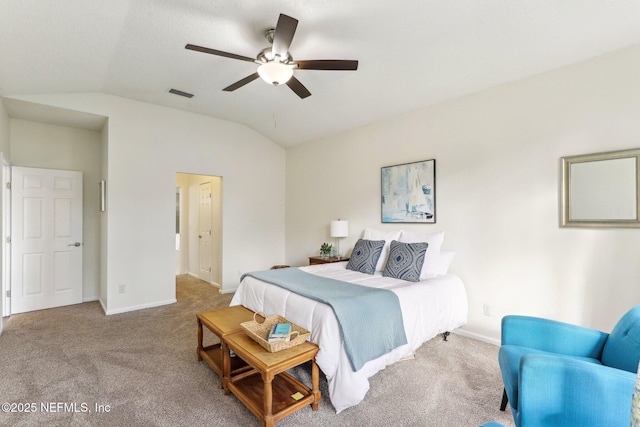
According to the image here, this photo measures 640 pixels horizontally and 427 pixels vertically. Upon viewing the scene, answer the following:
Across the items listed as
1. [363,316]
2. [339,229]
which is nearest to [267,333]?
[363,316]

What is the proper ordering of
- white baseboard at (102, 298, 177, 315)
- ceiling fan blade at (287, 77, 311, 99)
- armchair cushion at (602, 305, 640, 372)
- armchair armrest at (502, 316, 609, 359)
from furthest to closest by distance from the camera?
white baseboard at (102, 298, 177, 315) < ceiling fan blade at (287, 77, 311, 99) < armchair armrest at (502, 316, 609, 359) < armchair cushion at (602, 305, 640, 372)

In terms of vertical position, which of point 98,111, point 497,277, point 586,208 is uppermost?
point 98,111

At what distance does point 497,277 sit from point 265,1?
10.7 feet

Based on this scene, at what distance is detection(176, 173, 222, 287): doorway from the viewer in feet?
17.8

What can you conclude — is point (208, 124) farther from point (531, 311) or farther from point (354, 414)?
point (531, 311)

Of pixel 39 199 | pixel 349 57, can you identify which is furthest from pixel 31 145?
pixel 349 57

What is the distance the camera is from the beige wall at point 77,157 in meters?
4.12

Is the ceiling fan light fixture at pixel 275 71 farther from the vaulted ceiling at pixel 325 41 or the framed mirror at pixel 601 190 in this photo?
the framed mirror at pixel 601 190

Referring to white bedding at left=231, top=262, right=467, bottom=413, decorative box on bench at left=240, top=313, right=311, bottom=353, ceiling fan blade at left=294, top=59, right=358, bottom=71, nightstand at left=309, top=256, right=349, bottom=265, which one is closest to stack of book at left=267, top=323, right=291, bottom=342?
decorative box on bench at left=240, top=313, right=311, bottom=353

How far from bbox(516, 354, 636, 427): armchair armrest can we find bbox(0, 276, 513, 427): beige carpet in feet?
2.40

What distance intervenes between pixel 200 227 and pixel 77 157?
→ 2299 millimetres

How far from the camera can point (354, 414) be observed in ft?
6.40

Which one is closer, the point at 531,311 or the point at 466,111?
the point at 531,311

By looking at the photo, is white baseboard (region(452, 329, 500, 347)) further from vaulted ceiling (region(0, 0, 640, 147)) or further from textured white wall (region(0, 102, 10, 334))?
textured white wall (region(0, 102, 10, 334))
